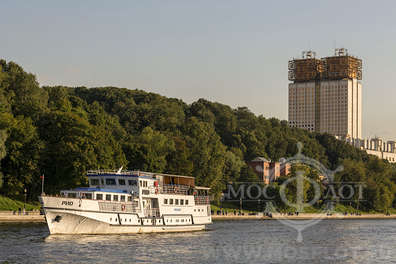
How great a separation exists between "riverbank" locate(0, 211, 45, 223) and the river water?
213 inches

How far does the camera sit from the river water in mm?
65188

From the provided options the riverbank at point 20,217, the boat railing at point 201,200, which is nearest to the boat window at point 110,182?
the boat railing at point 201,200

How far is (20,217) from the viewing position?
329ft

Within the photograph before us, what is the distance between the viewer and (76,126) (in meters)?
115

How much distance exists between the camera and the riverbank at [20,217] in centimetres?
9850

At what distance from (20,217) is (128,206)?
73.2 ft

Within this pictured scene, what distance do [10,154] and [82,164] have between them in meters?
11.5

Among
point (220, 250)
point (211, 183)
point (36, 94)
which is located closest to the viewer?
point (220, 250)

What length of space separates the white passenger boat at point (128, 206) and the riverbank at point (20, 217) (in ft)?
54.6

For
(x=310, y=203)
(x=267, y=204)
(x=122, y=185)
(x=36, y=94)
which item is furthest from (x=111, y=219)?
(x=310, y=203)

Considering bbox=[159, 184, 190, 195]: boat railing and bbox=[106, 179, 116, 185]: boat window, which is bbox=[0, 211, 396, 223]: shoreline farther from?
bbox=[159, 184, 190, 195]: boat railing

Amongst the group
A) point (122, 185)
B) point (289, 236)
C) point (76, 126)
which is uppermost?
point (76, 126)

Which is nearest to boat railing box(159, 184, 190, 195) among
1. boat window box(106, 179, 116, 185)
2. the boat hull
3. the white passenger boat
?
the white passenger boat

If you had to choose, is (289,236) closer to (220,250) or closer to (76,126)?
(220,250)
